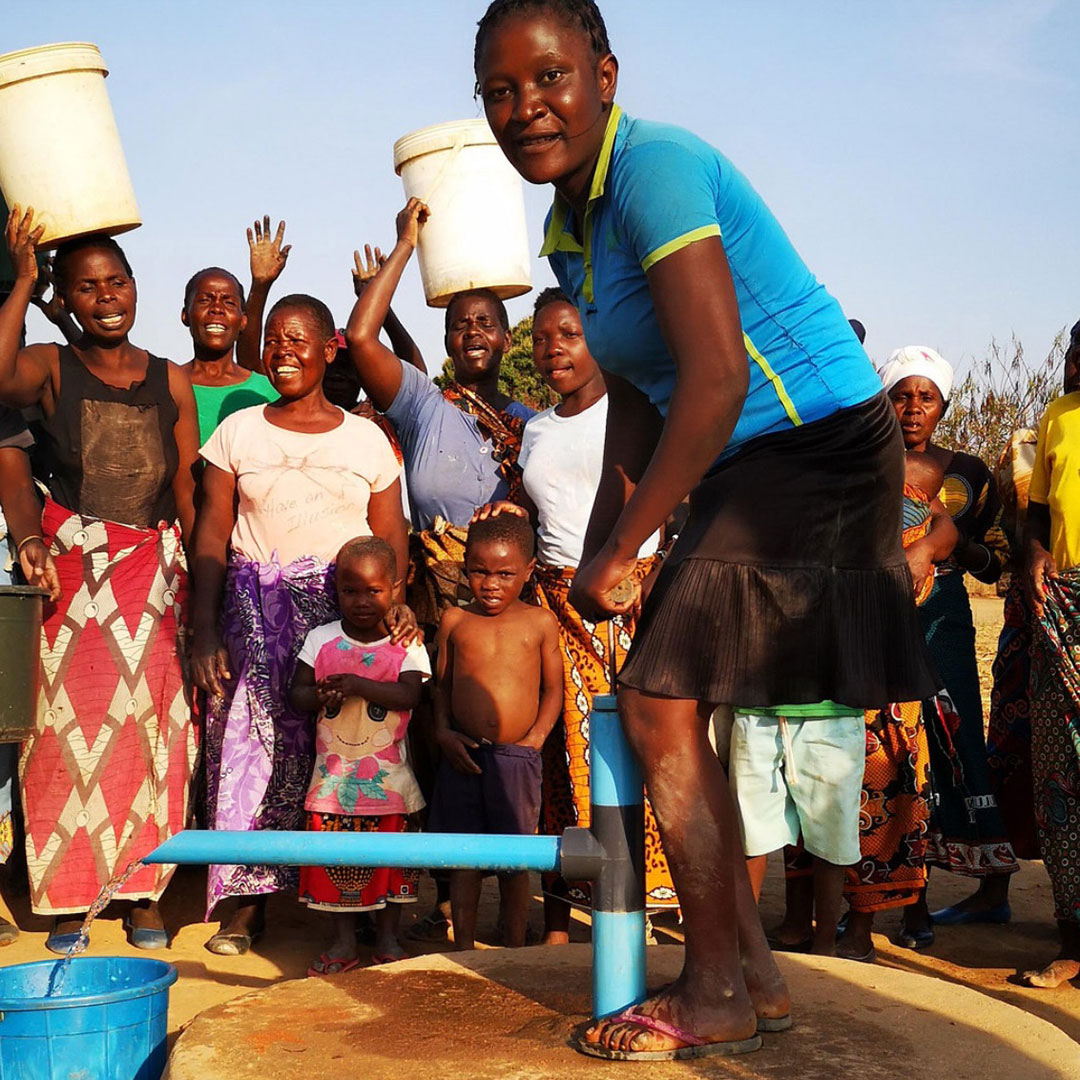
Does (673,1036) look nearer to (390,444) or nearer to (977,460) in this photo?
(390,444)

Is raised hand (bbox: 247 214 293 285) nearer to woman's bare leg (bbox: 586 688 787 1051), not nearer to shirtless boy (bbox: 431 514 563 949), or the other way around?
shirtless boy (bbox: 431 514 563 949)

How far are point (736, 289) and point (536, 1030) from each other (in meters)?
1.53

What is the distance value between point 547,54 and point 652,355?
567mm

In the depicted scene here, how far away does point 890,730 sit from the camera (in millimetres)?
4723

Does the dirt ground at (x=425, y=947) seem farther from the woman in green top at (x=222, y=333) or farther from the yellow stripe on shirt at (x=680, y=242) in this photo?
the yellow stripe on shirt at (x=680, y=242)

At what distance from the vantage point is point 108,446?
15.8 ft

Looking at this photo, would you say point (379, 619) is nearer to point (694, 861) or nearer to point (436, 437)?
point (436, 437)

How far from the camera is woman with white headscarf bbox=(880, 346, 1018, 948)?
498 cm

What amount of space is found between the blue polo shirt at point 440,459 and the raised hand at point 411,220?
46 cm

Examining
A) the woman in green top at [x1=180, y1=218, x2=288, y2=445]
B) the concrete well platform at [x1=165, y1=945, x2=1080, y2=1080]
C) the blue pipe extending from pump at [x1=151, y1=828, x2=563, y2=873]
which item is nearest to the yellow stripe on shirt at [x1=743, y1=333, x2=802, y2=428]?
the blue pipe extending from pump at [x1=151, y1=828, x2=563, y2=873]

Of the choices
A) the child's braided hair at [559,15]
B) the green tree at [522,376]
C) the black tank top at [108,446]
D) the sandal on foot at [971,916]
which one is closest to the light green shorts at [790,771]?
the child's braided hair at [559,15]

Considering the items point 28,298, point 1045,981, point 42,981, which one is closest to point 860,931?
point 1045,981

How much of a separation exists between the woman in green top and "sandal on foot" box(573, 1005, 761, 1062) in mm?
3245

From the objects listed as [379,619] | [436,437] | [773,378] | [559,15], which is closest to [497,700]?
[379,619]
